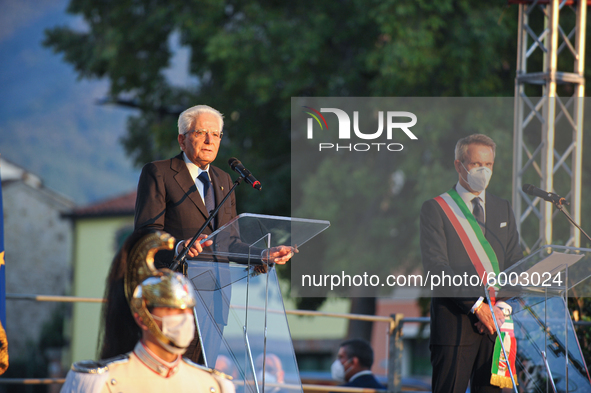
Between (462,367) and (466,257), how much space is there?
58 centimetres

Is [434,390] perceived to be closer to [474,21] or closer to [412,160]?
[412,160]

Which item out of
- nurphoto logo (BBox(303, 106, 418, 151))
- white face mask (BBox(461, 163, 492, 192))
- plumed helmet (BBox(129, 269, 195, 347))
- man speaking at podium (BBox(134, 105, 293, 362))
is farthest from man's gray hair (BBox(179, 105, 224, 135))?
nurphoto logo (BBox(303, 106, 418, 151))

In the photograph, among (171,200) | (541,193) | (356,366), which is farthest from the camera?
(356,366)

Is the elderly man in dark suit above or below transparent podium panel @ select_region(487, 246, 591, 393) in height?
above

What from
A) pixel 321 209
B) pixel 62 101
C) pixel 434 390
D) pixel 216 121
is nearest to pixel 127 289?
pixel 216 121

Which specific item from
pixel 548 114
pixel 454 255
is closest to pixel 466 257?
pixel 454 255

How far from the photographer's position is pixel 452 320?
3.80 meters

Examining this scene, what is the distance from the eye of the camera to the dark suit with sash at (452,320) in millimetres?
3768

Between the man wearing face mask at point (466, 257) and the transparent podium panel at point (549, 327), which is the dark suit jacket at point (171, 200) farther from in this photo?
the transparent podium panel at point (549, 327)

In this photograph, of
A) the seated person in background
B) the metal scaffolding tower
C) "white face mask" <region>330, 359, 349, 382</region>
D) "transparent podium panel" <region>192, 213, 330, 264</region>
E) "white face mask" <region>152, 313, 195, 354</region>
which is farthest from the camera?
the metal scaffolding tower

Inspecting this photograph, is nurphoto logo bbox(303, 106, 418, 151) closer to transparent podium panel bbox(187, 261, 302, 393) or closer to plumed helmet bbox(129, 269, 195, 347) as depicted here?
transparent podium panel bbox(187, 261, 302, 393)

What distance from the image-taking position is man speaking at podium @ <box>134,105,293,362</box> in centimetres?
347

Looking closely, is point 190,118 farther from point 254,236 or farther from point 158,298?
point 158,298

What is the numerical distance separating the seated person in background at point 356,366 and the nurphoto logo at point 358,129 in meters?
1.99
